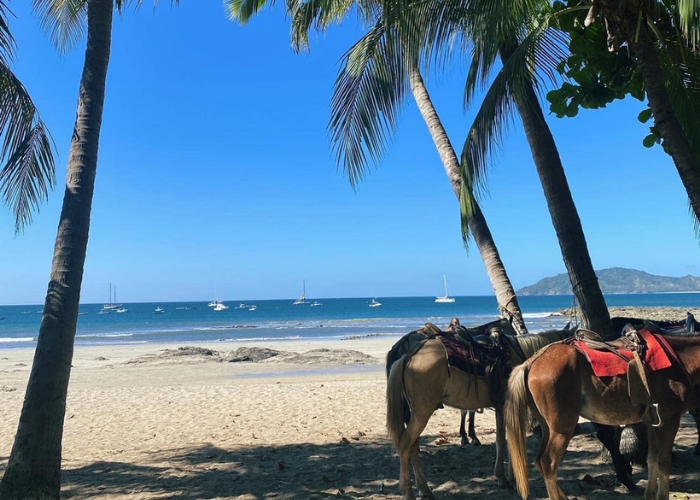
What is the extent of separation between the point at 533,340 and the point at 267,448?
12.3ft

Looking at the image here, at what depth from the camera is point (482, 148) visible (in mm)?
5285

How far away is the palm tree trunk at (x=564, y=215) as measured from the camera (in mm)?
5535

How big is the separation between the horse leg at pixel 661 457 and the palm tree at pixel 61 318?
4.98 meters

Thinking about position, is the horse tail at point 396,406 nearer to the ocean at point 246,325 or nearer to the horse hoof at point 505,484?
the horse hoof at point 505,484

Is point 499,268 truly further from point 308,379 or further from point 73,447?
point 308,379

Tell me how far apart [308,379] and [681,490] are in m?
11.2

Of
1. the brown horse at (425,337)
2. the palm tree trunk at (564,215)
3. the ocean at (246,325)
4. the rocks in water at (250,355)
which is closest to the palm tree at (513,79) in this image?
the palm tree trunk at (564,215)

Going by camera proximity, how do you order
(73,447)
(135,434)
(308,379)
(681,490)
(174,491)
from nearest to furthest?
1. (681,490)
2. (174,491)
3. (73,447)
4. (135,434)
5. (308,379)

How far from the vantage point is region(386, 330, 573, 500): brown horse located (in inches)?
189

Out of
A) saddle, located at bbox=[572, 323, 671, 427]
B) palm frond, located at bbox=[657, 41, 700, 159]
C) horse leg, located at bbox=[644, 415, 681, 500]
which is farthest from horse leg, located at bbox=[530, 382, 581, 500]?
palm frond, located at bbox=[657, 41, 700, 159]

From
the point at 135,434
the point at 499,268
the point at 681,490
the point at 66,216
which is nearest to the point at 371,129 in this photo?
the point at 499,268

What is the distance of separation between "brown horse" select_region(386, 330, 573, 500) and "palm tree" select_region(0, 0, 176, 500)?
117 inches

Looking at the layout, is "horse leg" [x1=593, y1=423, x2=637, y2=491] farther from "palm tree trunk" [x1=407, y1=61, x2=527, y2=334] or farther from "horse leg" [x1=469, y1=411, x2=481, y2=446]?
"palm tree trunk" [x1=407, y1=61, x2=527, y2=334]

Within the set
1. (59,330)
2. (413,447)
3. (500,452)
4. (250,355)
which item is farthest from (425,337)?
(250,355)
